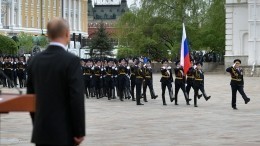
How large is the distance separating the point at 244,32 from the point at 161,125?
40.0 metres

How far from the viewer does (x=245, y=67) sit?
55781 mm

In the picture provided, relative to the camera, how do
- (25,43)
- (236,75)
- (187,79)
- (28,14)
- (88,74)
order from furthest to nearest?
1. (28,14)
2. (25,43)
3. (88,74)
4. (187,79)
5. (236,75)

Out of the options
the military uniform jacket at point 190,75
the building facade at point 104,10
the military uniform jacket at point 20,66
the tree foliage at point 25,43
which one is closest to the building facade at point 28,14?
the tree foliage at point 25,43

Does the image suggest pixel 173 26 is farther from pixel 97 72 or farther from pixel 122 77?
pixel 122 77

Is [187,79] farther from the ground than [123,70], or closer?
closer

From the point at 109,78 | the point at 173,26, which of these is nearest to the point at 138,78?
the point at 109,78

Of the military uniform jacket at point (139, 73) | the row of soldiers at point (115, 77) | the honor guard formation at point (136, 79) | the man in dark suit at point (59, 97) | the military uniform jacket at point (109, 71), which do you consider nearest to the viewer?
the man in dark suit at point (59, 97)

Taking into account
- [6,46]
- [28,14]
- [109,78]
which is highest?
[28,14]

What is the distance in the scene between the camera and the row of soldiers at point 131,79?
27.4 m

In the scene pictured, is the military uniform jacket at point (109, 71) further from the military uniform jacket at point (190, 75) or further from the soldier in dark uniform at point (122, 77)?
the military uniform jacket at point (190, 75)

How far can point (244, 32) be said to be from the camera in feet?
192

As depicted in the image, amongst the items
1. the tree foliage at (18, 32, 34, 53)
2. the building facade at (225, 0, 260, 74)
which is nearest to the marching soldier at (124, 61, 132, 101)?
the building facade at (225, 0, 260, 74)

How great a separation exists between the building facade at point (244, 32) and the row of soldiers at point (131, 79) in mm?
24644

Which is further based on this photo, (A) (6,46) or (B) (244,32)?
(A) (6,46)
